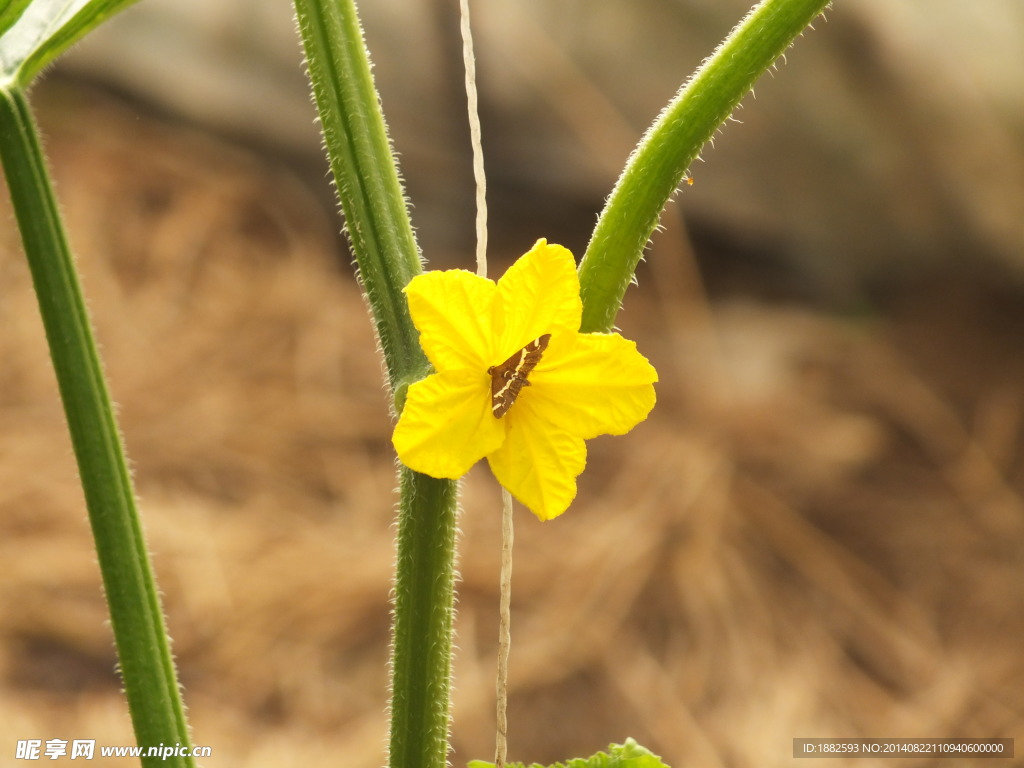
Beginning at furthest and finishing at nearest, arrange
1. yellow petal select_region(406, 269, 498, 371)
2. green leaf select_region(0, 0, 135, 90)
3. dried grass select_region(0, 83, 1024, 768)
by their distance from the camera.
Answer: dried grass select_region(0, 83, 1024, 768) < green leaf select_region(0, 0, 135, 90) < yellow petal select_region(406, 269, 498, 371)

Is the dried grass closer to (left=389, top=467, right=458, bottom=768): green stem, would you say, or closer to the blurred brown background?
the blurred brown background

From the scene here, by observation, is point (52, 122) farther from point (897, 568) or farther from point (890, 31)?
point (897, 568)

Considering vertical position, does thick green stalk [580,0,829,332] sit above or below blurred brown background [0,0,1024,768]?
below

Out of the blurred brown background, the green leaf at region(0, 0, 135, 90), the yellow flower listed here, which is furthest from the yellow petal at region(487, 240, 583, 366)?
the blurred brown background

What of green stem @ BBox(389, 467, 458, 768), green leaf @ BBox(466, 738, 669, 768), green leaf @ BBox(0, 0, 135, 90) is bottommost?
green leaf @ BBox(466, 738, 669, 768)

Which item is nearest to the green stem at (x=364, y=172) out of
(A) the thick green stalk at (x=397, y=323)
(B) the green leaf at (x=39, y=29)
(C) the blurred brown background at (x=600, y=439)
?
(A) the thick green stalk at (x=397, y=323)

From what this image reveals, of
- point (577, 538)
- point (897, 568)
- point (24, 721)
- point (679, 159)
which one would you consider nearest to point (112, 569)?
point (679, 159)
